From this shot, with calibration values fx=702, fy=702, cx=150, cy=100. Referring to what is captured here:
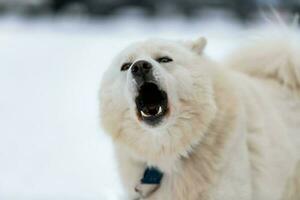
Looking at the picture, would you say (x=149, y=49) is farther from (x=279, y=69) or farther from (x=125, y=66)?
(x=279, y=69)

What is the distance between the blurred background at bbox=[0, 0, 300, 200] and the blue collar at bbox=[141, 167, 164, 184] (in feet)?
1.00

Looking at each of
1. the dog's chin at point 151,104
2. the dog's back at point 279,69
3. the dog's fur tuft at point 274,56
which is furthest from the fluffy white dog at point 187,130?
the dog's fur tuft at point 274,56

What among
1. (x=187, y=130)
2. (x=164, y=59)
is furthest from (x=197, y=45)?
(x=187, y=130)

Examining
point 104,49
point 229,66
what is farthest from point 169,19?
point 229,66

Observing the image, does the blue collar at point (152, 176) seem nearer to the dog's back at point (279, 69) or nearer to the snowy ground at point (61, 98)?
the snowy ground at point (61, 98)

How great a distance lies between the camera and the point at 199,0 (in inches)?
516

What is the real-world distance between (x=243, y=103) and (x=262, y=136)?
198mm

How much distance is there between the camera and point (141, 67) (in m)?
3.26

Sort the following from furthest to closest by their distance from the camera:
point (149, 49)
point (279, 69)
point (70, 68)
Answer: point (70, 68)
point (279, 69)
point (149, 49)

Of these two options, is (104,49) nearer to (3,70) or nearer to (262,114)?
→ (3,70)

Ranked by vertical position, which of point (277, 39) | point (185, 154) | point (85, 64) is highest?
point (85, 64)

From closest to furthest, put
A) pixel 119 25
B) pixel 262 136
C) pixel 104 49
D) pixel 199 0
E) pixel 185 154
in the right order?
pixel 185 154 < pixel 262 136 < pixel 104 49 < pixel 119 25 < pixel 199 0

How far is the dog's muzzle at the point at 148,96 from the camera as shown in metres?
3.27

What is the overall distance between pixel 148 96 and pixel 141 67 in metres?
0.17
